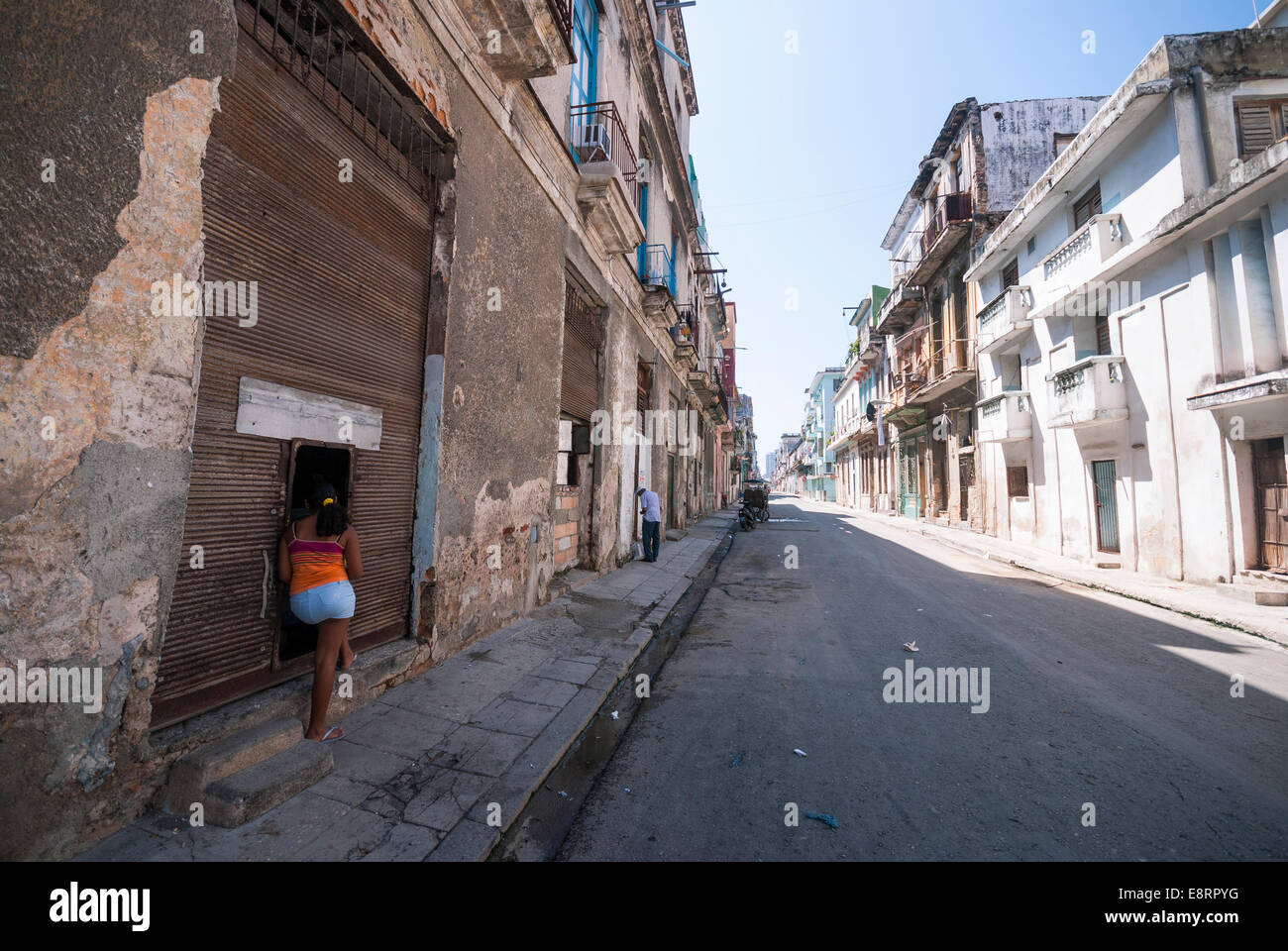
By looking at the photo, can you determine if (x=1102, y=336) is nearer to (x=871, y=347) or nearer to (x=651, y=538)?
(x=651, y=538)

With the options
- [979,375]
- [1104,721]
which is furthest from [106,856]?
[979,375]

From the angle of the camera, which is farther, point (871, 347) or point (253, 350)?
point (871, 347)

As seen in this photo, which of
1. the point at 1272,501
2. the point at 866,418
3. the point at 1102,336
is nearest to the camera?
the point at 1272,501

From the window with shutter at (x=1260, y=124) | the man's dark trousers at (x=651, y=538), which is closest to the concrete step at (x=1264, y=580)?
the window with shutter at (x=1260, y=124)

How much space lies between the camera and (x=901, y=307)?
2300 centimetres

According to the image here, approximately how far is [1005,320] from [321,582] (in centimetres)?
1752

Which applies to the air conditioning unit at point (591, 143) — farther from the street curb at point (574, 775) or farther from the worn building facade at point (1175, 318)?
the worn building facade at point (1175, 318)

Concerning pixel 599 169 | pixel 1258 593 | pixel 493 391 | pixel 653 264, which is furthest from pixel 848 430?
pixel 493 391

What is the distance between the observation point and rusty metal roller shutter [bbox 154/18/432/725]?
280 centimetres

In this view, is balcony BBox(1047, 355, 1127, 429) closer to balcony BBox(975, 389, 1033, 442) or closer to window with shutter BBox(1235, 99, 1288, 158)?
balcony BBox(975, 389, 1033, 442)

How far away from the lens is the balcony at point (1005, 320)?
559 inches

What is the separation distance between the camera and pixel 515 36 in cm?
489

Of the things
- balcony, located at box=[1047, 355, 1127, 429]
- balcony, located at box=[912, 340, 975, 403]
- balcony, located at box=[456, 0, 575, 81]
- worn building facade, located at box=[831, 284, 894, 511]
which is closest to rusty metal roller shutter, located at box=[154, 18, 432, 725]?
balcony, located at box=[456, 0, 575, 81]

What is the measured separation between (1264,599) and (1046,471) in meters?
6.90
